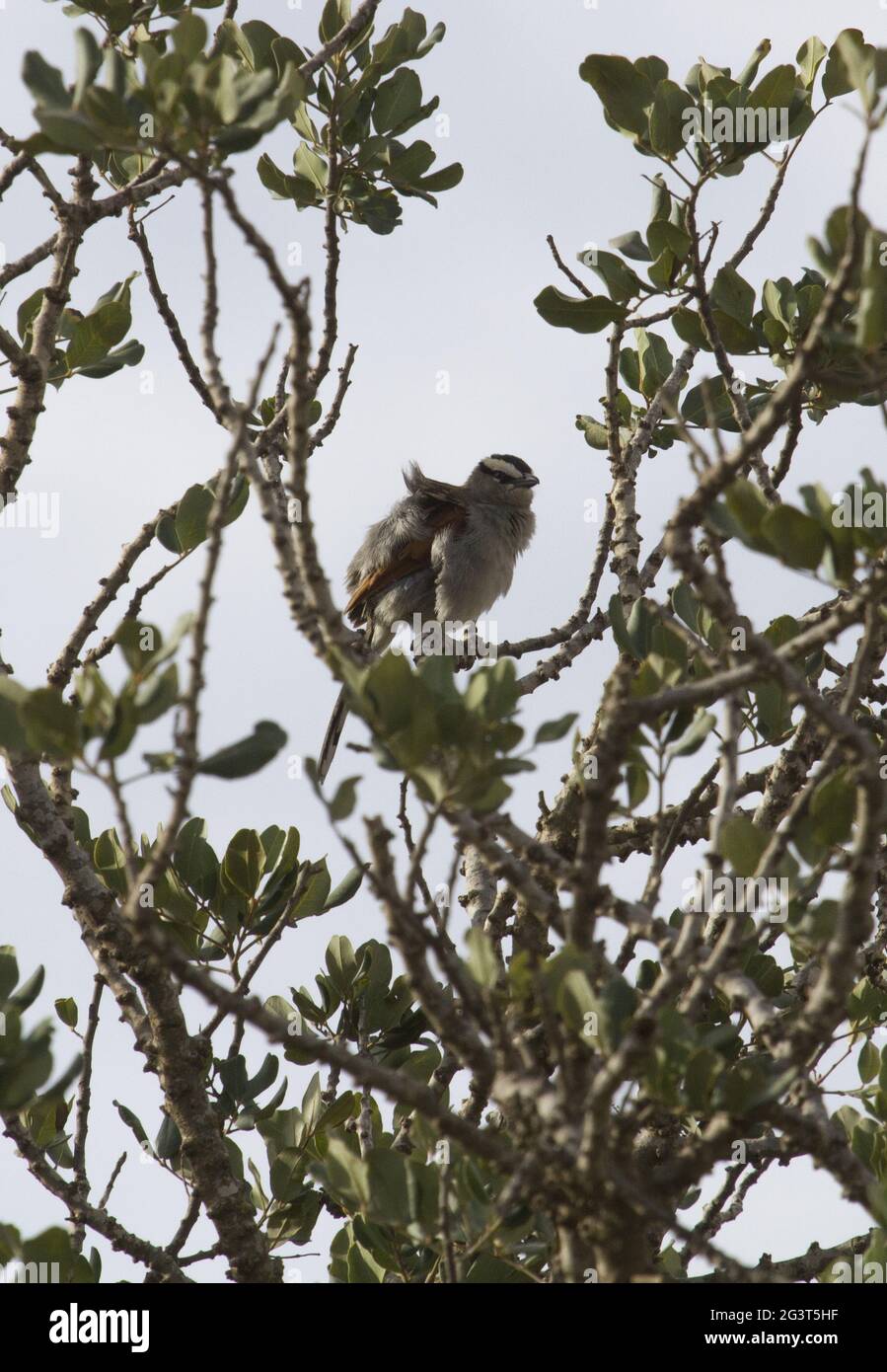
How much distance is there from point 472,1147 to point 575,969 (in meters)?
0.28

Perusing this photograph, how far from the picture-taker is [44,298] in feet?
12.1

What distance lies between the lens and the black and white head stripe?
8.95 meters

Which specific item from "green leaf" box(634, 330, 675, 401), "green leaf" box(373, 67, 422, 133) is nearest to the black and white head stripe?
"green leaf" box(634, 330, 675, 401)

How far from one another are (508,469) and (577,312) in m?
6.07

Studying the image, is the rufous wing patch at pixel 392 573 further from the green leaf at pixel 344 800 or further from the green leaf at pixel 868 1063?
the green leaf at pixel 344 800

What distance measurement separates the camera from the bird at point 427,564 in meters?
7.97

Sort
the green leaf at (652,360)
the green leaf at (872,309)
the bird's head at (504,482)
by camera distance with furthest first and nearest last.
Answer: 1. the bird's head at (504,482)
2. the green leaf at (652,360)
3. the green leaf at (872,309)

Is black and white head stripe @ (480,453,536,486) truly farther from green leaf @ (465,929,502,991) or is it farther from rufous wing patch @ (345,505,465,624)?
green leaf @ (465,929,502,991)

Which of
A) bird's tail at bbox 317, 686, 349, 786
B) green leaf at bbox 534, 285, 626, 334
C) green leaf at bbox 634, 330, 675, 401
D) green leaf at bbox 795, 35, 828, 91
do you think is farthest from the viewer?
bird's tail at bbox 317, 686, 349, 786

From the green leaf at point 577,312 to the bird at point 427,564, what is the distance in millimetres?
4771

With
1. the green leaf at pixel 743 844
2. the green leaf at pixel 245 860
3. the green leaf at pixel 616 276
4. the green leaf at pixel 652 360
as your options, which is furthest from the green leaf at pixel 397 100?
the green leaf at pixel 743 844
